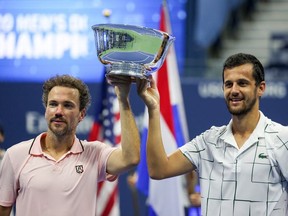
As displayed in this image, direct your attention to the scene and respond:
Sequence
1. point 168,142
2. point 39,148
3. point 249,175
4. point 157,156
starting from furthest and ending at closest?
point 168,142 → point 39,148 → point 157,156 → point 249,175

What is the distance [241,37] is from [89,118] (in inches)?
106

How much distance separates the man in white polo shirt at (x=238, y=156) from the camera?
4125 mm

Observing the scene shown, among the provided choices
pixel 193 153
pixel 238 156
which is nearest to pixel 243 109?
pixel 238 156

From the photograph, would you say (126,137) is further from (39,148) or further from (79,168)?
(39,148)

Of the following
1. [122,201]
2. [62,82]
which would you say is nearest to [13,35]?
[122,201]

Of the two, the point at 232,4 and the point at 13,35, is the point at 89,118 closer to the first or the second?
the point at 13,35

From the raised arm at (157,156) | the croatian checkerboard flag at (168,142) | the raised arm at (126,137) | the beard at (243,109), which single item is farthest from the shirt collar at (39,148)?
the croatian checkerboard flag at (168,142)

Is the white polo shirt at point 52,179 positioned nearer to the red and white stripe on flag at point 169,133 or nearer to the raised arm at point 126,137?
the raised arm at point 126,137

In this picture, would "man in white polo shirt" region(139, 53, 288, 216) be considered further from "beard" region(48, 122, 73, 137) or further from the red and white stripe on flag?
the red and white stripe on flag

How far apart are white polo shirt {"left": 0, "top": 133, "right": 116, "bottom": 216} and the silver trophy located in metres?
0.53

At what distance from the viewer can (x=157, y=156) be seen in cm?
439

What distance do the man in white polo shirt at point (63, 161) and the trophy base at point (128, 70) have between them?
10 cm

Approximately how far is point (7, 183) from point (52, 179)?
266 millimetres

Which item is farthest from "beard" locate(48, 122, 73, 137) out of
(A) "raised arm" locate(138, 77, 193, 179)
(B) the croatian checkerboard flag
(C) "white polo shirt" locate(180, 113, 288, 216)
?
(B) the croatian checkerboard flag
